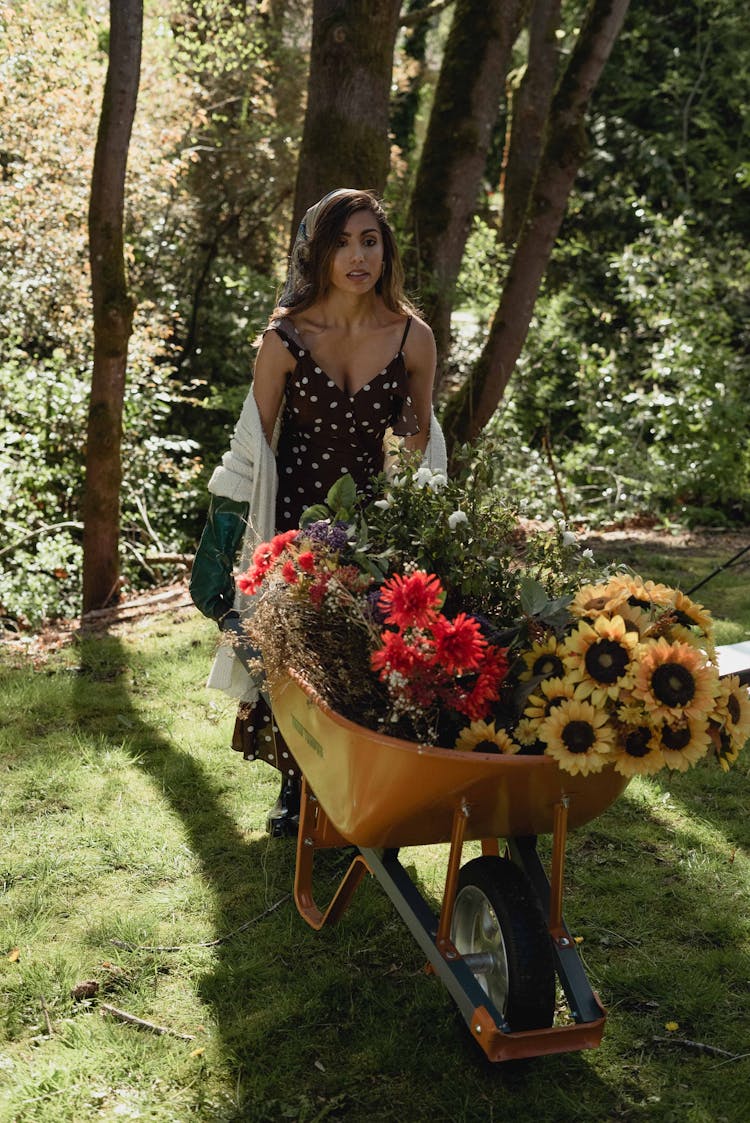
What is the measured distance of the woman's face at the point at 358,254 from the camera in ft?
9.49

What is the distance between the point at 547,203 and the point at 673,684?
4934 millimetres

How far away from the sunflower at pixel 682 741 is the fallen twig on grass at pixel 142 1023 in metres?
1.22

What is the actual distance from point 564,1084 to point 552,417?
8.22 metres

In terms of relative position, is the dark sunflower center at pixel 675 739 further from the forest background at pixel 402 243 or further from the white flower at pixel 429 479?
the forest background at pixel 402 243

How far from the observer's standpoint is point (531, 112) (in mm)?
10609

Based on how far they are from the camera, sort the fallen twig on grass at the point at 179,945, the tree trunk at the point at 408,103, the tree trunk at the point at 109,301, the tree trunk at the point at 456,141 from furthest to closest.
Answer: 1. the tree trunk at the point at 408,103
2. the tree trunk at the point at 456,141
3. the tree trunk at the point at 109,301
4. the fallen twig on grass at the point at 179,945

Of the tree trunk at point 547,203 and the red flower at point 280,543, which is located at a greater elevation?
the tree trunk at point 547,203

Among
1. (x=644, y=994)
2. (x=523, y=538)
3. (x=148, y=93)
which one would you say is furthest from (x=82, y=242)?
(x=644, y=994)

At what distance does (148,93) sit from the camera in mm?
10711

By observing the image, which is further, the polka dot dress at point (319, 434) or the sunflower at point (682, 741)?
the polka dot dress at point (319, 434)

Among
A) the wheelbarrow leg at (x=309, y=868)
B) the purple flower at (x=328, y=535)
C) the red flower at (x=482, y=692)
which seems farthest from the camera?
the wheelbarrow leg at (x=309, y=868)

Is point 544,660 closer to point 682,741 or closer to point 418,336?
point 682,741

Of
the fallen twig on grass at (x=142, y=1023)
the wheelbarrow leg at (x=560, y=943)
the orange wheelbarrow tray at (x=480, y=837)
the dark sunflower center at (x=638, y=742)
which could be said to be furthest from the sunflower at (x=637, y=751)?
the fallen twig on grass at (x=142, y=1023)

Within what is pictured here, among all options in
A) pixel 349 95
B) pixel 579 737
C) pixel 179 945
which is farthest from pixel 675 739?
pixel 349 95
